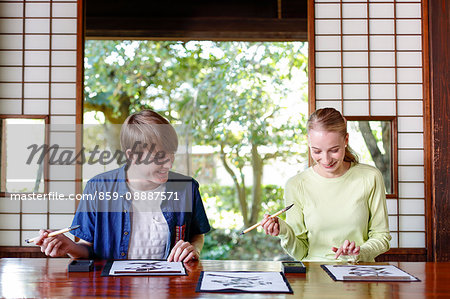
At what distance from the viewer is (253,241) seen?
7.51 metres

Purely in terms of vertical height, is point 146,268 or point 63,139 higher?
point 63,139

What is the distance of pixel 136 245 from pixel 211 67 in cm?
504

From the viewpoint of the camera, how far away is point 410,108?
156 inches

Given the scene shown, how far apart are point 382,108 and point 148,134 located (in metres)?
2.28

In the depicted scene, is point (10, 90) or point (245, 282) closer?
point (245, 282)

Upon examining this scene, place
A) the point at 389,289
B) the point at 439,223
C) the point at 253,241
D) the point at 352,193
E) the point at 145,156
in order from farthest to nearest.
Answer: the point at 253,241 < the point at 439,223 < the point at 352,193 < the point at 145,156 < the point at 389,289

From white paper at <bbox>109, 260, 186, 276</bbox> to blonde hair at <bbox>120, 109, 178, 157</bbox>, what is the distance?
19.4 inches

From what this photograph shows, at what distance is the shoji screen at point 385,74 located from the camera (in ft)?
12.9

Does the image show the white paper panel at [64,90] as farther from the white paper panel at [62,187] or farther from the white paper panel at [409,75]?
the white paper panel at [409,75]

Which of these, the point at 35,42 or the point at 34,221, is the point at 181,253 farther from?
the point at 35,42

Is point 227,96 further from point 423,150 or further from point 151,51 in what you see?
point 423,150

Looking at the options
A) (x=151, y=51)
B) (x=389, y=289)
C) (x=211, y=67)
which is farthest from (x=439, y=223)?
(x=151, y=51)

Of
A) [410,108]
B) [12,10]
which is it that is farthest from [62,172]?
[410,108]

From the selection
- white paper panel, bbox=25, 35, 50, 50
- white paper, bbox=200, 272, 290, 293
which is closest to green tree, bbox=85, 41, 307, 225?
white paper panel, bbox=25, 35, 50, 50
